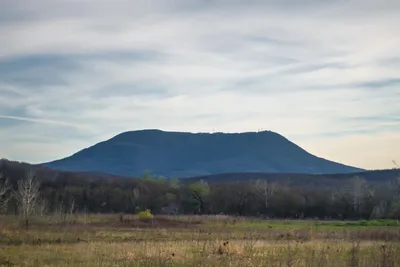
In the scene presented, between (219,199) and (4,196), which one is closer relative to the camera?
(4,196)

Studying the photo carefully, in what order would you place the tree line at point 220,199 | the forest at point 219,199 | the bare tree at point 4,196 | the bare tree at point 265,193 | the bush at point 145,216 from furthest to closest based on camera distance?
the bare tree at point 265,193 → the tree line at point 220,199 → the forest at point 219,199 → the bare tree at point 4,196 → the bush at point 145,216

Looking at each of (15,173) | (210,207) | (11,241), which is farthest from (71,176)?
(11,241)

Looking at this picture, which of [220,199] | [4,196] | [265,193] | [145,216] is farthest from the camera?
[265,193]

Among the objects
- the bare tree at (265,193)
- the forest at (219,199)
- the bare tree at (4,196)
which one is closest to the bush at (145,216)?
the bare tree at (4,196)

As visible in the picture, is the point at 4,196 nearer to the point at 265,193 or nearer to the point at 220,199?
the point at 220,199

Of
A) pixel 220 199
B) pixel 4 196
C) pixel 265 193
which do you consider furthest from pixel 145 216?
pixel 265 193

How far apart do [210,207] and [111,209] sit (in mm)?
17640

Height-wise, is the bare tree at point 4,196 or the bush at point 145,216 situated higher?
the bare tree at point 4,196

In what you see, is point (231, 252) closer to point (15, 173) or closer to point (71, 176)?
point (15, 173)

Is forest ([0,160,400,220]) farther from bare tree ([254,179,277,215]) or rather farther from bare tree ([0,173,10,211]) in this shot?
bare tree ([0,173,10,211])

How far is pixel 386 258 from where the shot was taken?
1313 cm

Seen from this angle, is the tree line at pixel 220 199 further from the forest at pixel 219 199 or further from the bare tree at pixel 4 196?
the bare tree at pixel 4 196

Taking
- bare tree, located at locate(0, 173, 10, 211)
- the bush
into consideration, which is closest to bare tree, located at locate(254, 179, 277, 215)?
Result: the bush

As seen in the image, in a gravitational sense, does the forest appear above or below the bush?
above
